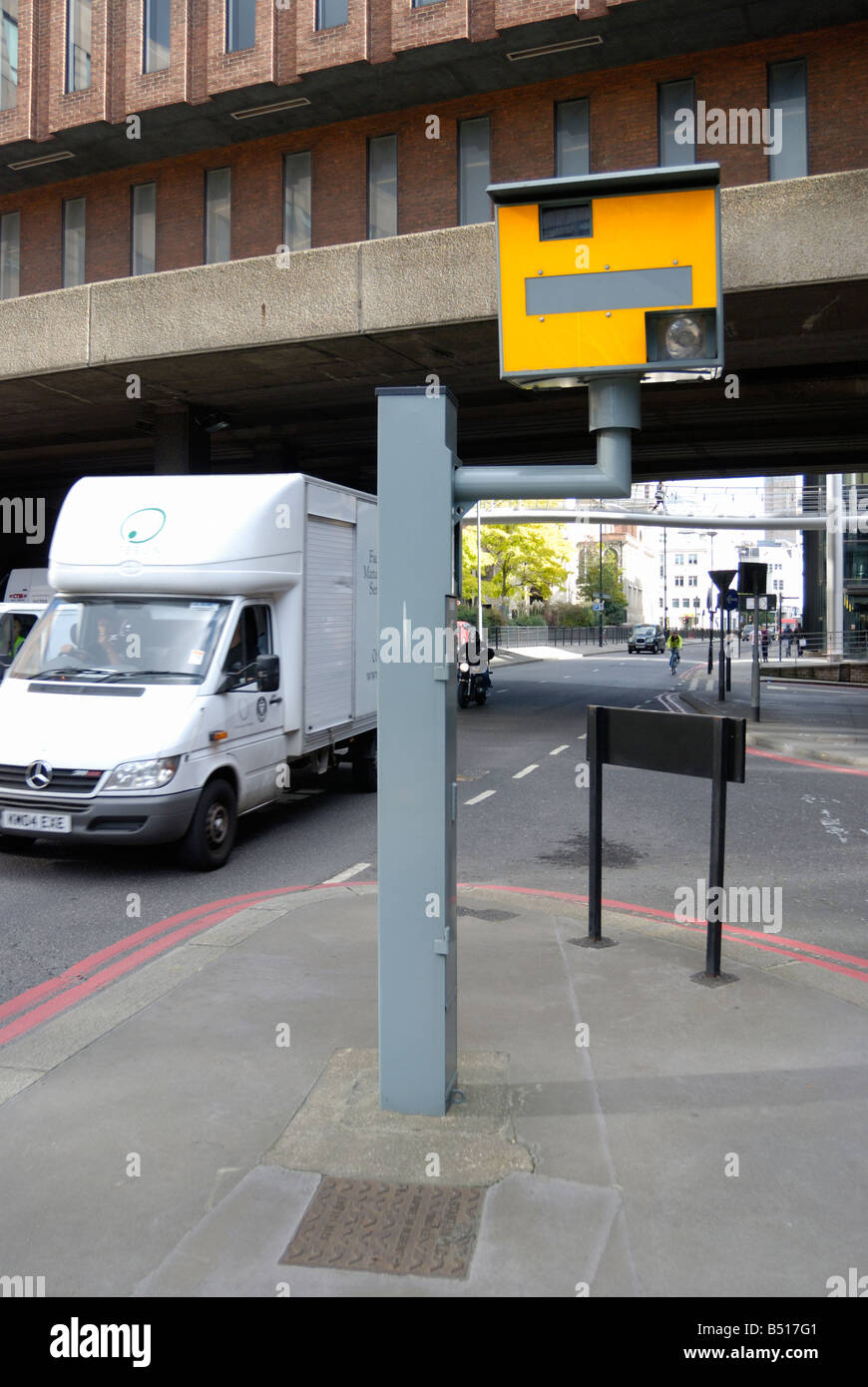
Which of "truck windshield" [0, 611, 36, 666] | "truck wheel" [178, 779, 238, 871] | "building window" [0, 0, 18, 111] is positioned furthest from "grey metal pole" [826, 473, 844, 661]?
"truck wheel" [178, 779, 238, 871]

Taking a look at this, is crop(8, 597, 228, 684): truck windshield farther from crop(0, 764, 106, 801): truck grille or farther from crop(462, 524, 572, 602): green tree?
crop(462, 524, 572, 602): green tree

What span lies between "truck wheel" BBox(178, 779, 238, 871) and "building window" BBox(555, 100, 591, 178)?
1568cm

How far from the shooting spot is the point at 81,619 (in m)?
8.96

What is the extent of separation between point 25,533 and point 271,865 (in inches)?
1443

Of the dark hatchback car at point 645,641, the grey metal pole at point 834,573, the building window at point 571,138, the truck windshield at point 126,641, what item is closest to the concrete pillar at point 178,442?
the building window at point 571,138

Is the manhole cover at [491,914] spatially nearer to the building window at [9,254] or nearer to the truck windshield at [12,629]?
the truck windshield at [12,629]

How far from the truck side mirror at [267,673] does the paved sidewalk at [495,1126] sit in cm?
333

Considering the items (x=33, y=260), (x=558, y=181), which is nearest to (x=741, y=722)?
(x=558, y=181)

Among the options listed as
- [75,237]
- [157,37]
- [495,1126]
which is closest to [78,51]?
[157,37]

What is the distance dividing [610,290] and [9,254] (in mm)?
25575

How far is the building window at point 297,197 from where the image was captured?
72.3 feet

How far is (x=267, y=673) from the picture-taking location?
9016 mm

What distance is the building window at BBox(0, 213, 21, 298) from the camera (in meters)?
25.1

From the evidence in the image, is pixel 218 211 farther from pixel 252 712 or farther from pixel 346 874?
pixel 346 874
